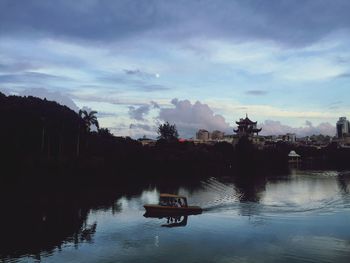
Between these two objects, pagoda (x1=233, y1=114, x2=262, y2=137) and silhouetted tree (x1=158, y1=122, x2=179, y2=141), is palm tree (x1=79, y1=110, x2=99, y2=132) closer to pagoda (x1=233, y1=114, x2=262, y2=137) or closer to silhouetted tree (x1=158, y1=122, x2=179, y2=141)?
silhouetted tree (x1=158, y1=122, x2=179, y2=141)

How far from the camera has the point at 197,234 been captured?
34.1 meters

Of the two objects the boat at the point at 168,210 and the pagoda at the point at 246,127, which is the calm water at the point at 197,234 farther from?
the pagoda at the point at 246,127

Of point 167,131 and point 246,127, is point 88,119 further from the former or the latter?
point 246,127

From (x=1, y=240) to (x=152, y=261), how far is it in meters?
11.9

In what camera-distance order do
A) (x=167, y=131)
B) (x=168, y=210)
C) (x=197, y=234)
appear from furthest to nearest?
(x=167, y=131) → (x=168, y=210) → (x=197, y=234)

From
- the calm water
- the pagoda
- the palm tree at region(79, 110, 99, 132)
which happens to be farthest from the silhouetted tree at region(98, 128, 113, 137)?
the pagoda

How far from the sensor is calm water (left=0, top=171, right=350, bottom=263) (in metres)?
27.8

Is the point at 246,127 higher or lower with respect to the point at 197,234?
higher

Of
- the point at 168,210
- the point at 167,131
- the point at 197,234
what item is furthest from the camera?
the point at 167,131

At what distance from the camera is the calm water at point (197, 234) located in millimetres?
27797

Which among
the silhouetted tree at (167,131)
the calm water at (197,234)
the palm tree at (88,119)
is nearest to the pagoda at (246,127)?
the silhouetted tree at (167,131)

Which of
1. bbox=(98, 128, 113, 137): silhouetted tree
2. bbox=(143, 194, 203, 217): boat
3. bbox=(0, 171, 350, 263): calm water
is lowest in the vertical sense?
bbox=(0, 171, 350, 263): calm water

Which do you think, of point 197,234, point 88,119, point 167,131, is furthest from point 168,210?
point 167,131

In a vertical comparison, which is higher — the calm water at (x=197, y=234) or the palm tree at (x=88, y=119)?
the palm tree at (x=88, y=119)
